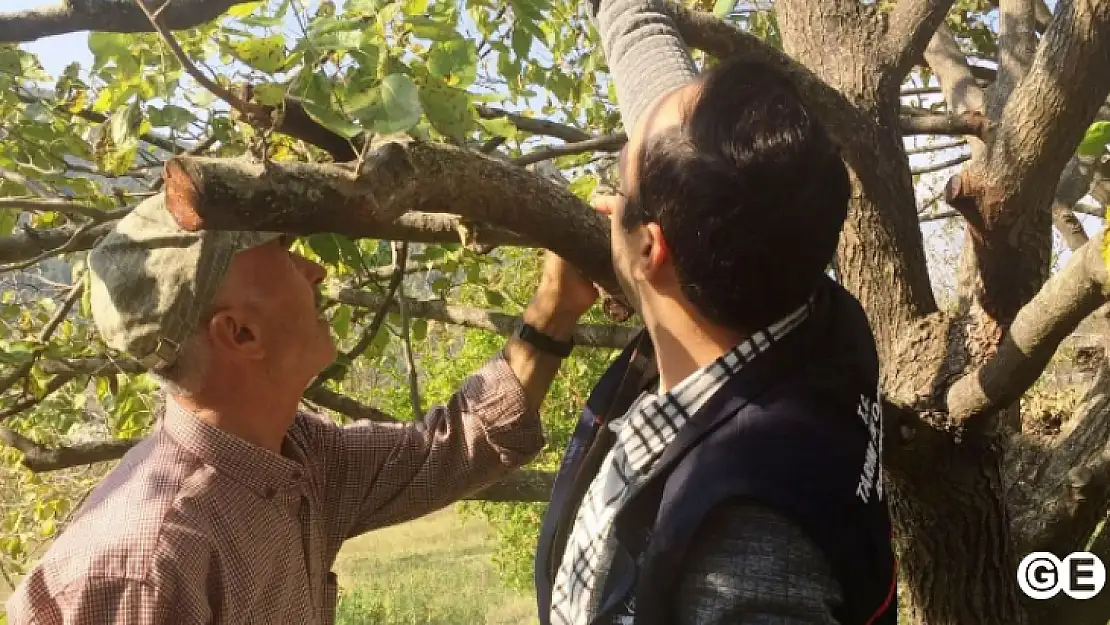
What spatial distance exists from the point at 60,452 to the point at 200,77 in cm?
181

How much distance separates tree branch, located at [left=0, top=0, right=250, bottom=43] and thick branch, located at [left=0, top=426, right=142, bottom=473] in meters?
1.31

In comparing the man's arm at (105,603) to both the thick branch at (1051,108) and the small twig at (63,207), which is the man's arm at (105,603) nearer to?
the small twig at (63,207)

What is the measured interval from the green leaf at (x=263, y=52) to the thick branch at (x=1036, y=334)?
1.19m

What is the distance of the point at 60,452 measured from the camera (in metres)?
2.44

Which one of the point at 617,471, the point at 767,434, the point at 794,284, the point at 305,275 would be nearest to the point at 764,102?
the point at 794,284

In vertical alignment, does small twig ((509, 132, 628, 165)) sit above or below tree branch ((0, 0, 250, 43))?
above

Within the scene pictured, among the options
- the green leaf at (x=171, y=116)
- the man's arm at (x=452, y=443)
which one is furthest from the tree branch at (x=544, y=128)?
the green leaf at (x=171, y=116)

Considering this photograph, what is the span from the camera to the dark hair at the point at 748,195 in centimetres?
112

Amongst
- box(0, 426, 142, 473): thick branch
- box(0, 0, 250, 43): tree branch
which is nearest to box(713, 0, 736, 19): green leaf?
box(0, 0, 250, 43): tree branch

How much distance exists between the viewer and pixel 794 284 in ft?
3.85

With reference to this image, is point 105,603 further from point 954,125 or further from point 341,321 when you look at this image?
point 954,125

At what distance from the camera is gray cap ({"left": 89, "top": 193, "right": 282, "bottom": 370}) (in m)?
1.40

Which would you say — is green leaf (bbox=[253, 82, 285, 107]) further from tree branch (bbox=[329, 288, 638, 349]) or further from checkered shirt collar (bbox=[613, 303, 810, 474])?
tree branch (bbox=[329, 288, 638, 349])

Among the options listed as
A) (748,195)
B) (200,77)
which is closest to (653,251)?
(748,195)
